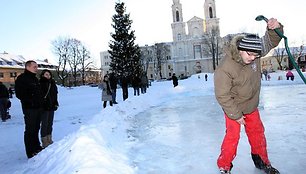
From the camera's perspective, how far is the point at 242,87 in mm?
3428

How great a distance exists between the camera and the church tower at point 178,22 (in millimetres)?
101312

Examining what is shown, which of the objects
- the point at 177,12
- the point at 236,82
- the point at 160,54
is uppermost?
the point at 177,12

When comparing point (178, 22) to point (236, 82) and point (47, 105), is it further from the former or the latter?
point (236, 82)

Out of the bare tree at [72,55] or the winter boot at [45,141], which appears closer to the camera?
the winter boot at [45,141]

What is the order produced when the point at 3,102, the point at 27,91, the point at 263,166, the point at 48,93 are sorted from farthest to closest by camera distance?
the point at 3,102 → the point at 48,93 → the point at 27,91 → the point at 263,166

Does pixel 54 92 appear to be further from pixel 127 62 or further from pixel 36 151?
pixel 127 62

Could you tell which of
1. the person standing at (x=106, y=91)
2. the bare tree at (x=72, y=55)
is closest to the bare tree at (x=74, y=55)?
the bare tree at (x=72, y=55)

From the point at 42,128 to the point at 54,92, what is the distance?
2.70 ft

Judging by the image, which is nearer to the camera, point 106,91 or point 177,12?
point 106,91

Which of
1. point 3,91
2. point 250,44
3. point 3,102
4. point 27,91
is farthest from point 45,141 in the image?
point 3,91

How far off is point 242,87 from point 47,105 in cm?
404

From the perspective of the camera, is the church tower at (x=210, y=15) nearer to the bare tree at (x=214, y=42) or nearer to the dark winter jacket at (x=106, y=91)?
the bare tree at (x=214, y=42)

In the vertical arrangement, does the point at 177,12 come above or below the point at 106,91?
above

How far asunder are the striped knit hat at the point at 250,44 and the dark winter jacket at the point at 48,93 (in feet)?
13.6
